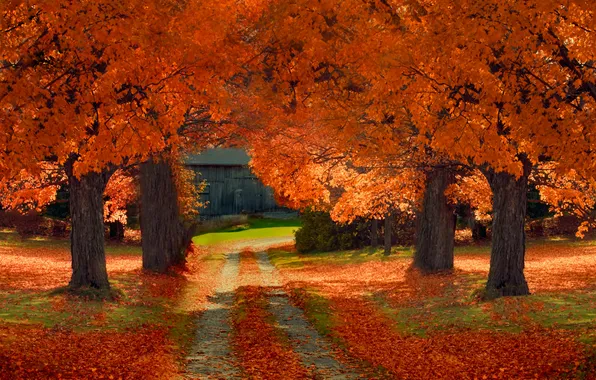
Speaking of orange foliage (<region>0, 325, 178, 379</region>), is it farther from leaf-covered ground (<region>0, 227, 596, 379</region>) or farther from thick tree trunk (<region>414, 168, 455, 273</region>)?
thick tree trunk (<region>414, 168, 455, 273</region>)

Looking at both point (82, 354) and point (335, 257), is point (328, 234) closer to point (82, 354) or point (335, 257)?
point (335, 257)

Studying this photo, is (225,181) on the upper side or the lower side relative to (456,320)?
upper

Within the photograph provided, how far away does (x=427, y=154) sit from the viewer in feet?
73.2

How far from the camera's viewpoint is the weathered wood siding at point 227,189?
53.5 metres

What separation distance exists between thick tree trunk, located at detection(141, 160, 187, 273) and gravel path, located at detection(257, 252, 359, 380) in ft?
17.6

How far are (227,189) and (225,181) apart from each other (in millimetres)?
633

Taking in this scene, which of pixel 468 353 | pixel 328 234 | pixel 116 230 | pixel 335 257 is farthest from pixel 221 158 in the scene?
pixel 468 353

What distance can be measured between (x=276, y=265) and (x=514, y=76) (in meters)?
23.4

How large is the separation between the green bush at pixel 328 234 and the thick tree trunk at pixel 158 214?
13862mm

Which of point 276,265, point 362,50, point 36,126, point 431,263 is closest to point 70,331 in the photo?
point 36,126

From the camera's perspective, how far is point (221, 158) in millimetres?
53406

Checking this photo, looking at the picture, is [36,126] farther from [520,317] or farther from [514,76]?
[520,317]

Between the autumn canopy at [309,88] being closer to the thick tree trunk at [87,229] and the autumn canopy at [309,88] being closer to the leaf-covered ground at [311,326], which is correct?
the thick tree trunk at [87,229]

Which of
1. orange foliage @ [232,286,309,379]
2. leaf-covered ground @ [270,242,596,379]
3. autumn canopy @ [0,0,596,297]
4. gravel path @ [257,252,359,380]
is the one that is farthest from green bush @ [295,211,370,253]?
orange foliage @ [232,286,309,379]
